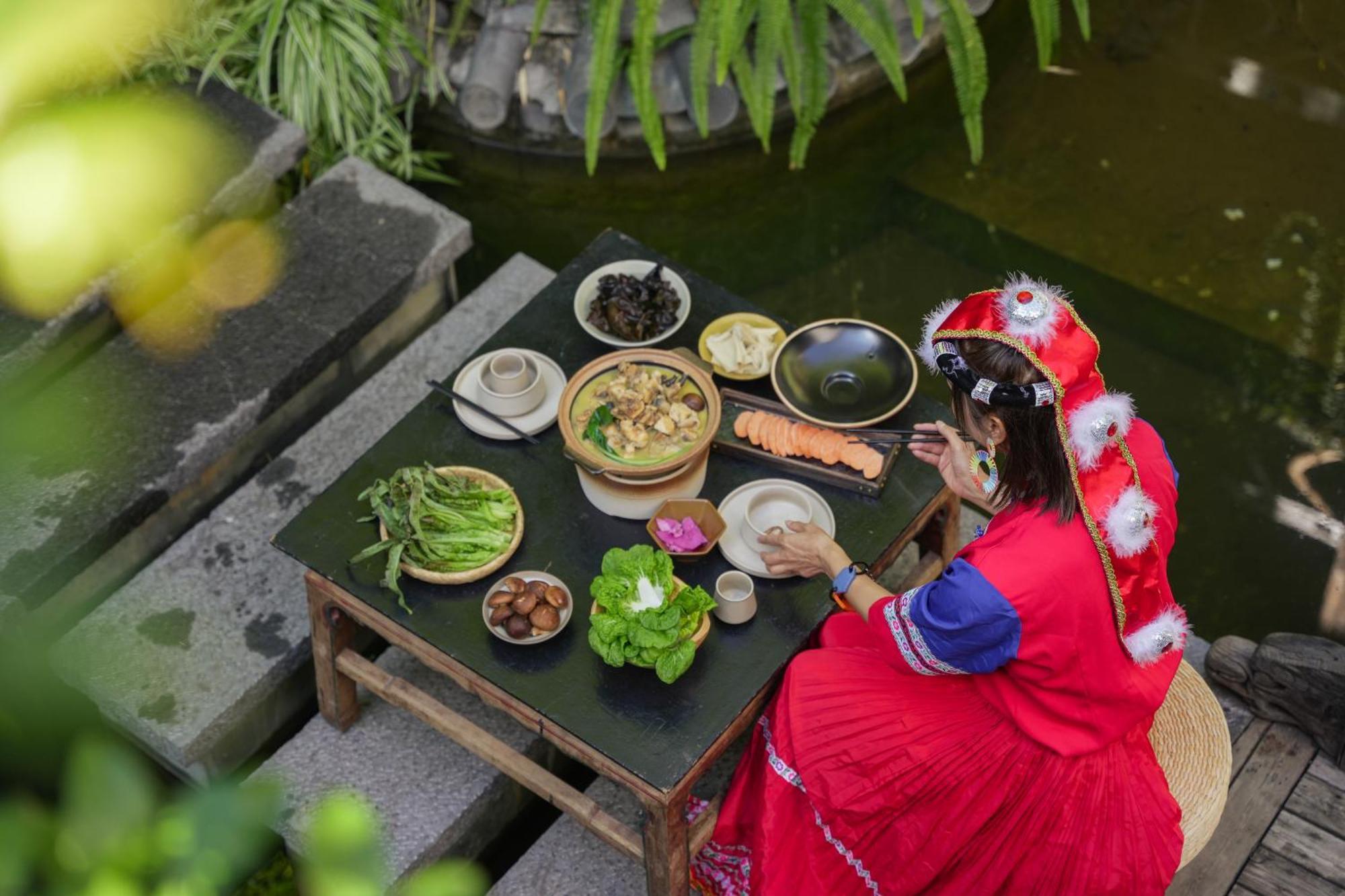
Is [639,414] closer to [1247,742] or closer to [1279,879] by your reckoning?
[1247,742]

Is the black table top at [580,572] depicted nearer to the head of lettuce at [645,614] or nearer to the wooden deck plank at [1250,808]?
the head of lettuce at [645,614]

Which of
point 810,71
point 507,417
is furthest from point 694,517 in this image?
point 810,71

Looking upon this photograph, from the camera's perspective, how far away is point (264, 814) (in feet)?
5.42

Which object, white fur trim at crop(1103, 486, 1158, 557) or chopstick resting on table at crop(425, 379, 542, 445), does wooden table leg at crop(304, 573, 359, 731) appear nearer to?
chopstick resting on table at crop(425, 379, 542, 445)

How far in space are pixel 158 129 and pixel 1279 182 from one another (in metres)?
4.75

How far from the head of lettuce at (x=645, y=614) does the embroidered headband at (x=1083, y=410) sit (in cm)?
83

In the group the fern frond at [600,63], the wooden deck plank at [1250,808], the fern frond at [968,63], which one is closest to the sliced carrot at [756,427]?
the wooden deck plank at [1250,808]

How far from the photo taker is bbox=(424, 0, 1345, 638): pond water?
212 inches

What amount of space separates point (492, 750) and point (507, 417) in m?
0.91

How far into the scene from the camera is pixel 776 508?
12.0 feet

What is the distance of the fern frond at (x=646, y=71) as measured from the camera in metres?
5.26

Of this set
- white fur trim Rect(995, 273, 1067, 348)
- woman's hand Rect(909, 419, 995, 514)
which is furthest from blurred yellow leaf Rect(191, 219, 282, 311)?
white fur trim Rect(995, 273, 1067, 348)

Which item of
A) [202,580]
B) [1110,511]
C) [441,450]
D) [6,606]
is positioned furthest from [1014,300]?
[6,606]

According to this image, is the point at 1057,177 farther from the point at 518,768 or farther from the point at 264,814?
the point at 264,814
